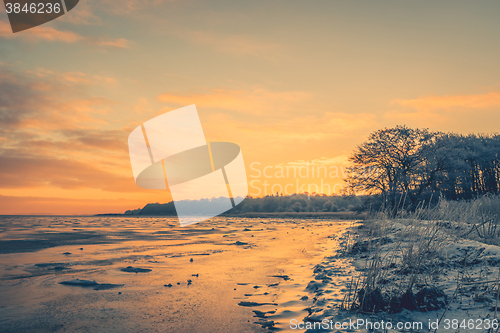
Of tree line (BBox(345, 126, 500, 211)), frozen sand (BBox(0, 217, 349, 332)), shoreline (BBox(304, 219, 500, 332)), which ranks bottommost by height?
frozen sand (BBox(0, 217, 349, 332))

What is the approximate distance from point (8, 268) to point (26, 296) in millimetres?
4001

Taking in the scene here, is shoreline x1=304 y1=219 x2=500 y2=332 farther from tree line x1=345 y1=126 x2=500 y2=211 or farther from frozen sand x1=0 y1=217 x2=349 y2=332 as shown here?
tree line x1=345 y1=126 x2=500 y2=211

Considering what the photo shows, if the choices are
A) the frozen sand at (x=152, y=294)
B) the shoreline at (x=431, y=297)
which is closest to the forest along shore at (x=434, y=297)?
the shoreline at (x=431, y=297)

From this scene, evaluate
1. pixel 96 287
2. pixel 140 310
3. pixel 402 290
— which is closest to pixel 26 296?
pixel 96 287

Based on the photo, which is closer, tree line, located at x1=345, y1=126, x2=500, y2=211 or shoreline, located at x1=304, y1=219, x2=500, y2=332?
shoreline, located at x1=304, y1=219, x2=500, y2=332

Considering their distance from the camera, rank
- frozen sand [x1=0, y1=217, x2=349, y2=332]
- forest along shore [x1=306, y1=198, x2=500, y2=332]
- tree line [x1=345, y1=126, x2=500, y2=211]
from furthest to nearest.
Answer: tree line [x1=345, y1=126, x2=500, y2=211], frozen sand [x1=0, y1=217, x2=349, y2=332], forest along shore [x1=306, y1=198, x2=500, y2=332]

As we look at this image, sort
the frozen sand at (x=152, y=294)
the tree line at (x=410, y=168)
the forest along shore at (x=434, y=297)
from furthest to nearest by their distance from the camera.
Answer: the tree line at (x=410, y=168) < the frozen sand at (x=152, y=294) < the forest along shore at (x=434, y=297)

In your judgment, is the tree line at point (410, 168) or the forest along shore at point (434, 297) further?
the tree line at point (410, 168)

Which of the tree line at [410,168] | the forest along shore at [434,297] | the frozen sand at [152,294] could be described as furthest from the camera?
the tree line at [410,168]

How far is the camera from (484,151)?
41312mm

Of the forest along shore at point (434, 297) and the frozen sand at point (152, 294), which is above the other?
the forest along shore at point (434, 297)

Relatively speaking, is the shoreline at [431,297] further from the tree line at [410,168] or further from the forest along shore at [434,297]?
the tree line at [410,168]

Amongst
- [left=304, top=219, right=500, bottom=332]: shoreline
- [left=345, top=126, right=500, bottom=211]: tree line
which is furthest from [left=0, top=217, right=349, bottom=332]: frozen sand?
[left=345, top=126, right=500, bottom=211]: tree line

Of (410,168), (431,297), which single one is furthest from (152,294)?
(410,168)
